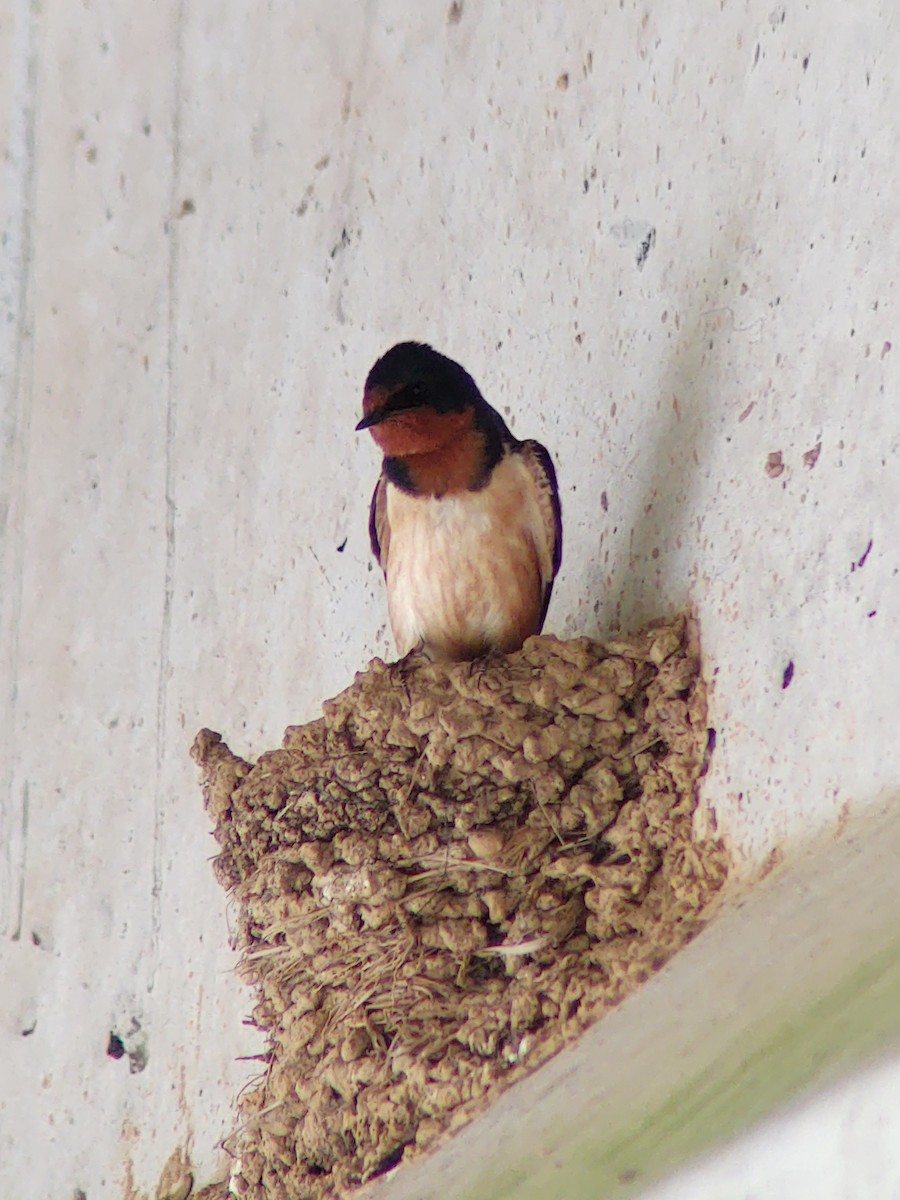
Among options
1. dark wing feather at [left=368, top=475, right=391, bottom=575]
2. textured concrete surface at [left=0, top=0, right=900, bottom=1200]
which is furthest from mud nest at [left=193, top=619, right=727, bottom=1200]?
dark wing feather at [left=368, top=475, right=391, bottom=575]

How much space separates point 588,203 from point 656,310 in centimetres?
36

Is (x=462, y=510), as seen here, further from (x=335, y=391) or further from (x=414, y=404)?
(x=335, y=391)

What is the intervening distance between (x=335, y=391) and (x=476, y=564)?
3.86 feet

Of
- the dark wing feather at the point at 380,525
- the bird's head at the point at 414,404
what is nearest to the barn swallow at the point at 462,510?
the bird's head at the point at 414,404

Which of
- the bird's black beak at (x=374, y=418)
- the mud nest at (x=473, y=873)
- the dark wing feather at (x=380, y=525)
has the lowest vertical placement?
the mud nest at (x=473, y=873)

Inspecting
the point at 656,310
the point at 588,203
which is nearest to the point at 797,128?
the point at 656,310

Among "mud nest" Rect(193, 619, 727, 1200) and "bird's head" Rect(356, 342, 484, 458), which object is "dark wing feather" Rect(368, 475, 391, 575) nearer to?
"bird's head" Rect(356, 342, 484, 458)

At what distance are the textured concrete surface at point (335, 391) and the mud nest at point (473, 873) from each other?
154 millimetres

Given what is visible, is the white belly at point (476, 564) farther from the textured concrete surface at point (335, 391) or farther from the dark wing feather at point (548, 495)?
the textured concrete surface at point (335, 391)

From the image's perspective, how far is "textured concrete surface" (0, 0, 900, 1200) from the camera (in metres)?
2.54

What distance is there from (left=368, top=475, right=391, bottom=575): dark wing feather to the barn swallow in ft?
0.51

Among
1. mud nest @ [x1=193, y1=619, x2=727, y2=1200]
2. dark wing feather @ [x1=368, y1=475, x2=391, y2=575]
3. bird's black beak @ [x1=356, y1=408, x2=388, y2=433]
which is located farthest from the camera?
dark wing feather @ [x1=368, y1=475, x2=391, y2=575]

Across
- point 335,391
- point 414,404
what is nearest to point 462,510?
point 414,404

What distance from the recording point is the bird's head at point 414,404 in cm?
301
